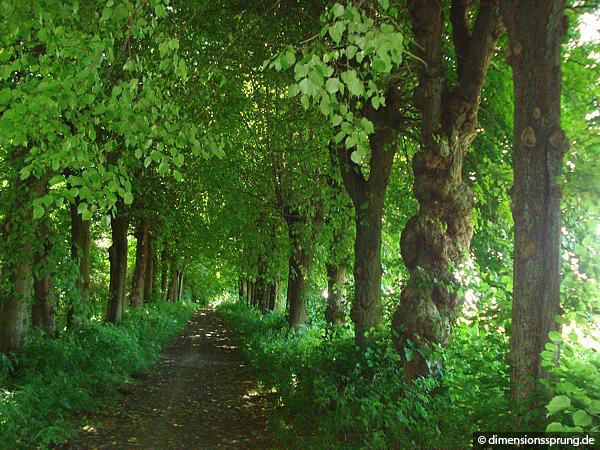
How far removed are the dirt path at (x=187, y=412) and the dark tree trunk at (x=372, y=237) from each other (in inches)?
107

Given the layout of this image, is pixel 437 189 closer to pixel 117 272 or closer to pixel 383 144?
pixel 383 144

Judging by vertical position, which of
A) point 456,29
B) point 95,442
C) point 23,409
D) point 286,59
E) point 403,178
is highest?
point 456,29

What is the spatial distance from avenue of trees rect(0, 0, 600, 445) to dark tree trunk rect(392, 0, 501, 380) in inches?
1.0

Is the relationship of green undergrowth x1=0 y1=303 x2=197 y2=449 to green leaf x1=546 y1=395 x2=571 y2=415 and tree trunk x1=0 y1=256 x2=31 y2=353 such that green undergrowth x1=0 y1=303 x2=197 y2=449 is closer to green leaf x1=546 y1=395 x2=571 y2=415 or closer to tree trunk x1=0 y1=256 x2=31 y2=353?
tree trunk x1=0 y1=256 x2=31 y2=353

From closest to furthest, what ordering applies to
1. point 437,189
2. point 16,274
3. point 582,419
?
1. point 582,419
2. point 437,189
3. point 16,274

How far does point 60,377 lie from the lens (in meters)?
8.91

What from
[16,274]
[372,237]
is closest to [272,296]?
[16,274]

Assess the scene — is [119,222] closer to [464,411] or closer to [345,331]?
[345,331]

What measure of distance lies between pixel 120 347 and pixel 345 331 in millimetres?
6606

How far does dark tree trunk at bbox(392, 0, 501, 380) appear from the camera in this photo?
20.6ft

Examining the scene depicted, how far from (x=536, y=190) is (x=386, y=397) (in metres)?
3.56

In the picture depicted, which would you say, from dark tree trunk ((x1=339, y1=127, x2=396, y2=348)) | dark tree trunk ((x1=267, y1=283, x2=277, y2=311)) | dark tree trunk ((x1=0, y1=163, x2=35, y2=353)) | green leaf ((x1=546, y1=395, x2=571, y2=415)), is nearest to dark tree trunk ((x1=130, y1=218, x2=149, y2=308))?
dark tree trunk ((x1=267, y1=283, x2=277, y2=311))

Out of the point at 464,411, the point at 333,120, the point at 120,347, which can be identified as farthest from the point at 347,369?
the point at 120,347

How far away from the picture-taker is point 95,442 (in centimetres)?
735
